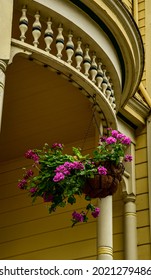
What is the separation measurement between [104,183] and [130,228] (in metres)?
2.88

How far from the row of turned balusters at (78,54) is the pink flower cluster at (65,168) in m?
1.44

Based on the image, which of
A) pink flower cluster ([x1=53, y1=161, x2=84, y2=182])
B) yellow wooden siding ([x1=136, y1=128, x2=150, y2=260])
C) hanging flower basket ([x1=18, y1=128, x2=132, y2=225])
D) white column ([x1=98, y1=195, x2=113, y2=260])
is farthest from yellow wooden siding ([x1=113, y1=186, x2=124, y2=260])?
pink flower cluster ([x1=53, y1=161, x2=84, y2=182])

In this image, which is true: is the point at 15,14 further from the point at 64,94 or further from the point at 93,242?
the point at 93,242

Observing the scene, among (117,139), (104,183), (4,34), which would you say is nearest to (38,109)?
(117,139)

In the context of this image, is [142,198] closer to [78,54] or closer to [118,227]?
[118,227]

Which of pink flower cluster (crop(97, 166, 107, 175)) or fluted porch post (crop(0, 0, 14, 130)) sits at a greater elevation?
fluted porch post (crop(0, 0, 14, 130))

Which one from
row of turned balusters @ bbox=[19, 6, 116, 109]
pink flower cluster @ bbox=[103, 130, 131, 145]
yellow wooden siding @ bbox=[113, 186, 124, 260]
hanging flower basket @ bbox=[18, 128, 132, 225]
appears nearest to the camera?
hanging flower basket @ bbox=[18, 128, 132, 225]

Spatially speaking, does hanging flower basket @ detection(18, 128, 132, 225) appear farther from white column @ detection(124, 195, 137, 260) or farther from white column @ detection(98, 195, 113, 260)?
white column @ detection(124, 195, 137, 260)

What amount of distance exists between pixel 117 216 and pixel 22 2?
→ 369cm

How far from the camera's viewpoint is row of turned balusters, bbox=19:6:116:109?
7172 millimetres

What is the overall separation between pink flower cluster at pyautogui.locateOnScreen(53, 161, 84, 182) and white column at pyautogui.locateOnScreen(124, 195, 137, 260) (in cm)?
309

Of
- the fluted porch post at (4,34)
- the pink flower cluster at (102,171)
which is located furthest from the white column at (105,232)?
the fluted porch post at (4,34)

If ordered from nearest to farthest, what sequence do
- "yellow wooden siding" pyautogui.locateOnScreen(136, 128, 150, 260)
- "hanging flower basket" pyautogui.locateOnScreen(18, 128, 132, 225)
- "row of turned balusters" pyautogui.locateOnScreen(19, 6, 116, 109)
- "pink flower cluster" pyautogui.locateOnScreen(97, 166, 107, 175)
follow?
"hanging flower basket" pyautogui.locateOnScreen(18, 128, 132, 225) < "pink flower cluster" pyautogui.locateOnScreen(97, 166, 107, 175) < "row of turned balusters" pyautogui.locateOnScreen(19, 6, 116, 109) < "yellow wooden siding" pyautogui.locateOnScreen(136, 128, 150, 260)
